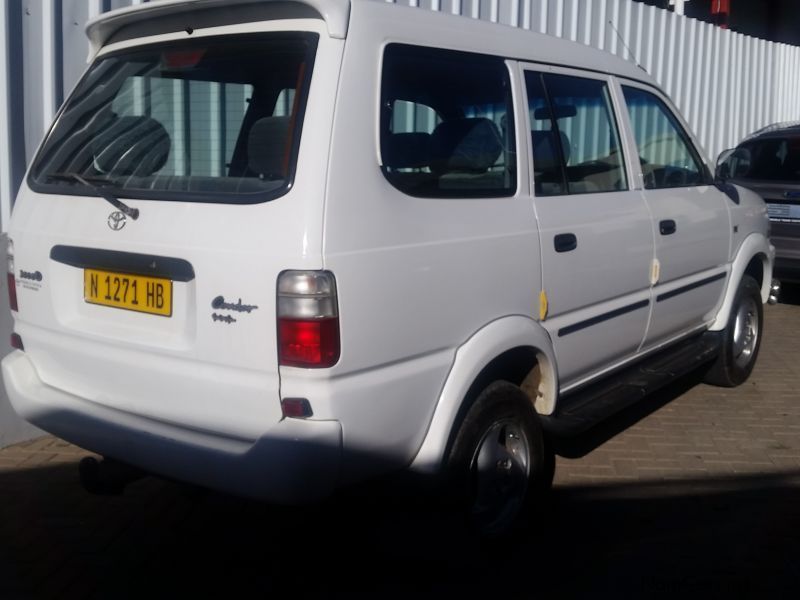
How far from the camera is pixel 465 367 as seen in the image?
343 cm

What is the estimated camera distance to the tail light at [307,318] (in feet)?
9.57

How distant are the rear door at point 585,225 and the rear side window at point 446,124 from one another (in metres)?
0.21

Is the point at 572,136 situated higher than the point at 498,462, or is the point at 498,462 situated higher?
the point at 572,136

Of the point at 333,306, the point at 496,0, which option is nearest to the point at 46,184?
the point at 333,306

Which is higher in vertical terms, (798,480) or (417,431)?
(417,431)

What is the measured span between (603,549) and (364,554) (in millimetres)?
1007

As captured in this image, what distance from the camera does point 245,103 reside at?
12.8 feet

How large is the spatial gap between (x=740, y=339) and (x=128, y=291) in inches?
176

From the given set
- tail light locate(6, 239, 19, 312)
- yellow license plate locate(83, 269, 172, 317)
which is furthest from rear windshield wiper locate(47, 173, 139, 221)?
tail light locate(6, 239, 19, 312)

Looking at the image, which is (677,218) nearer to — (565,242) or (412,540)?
(565,242)

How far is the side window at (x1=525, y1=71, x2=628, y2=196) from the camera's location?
4.07 meters

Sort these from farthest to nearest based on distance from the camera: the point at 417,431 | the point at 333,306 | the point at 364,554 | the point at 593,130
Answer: the point at 593,130 → the point at 364,554 → the point at 417,431 → the point at 333,306

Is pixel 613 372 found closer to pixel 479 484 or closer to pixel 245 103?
pixel 479 484

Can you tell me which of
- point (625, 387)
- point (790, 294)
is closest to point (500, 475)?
point (625, 387)
